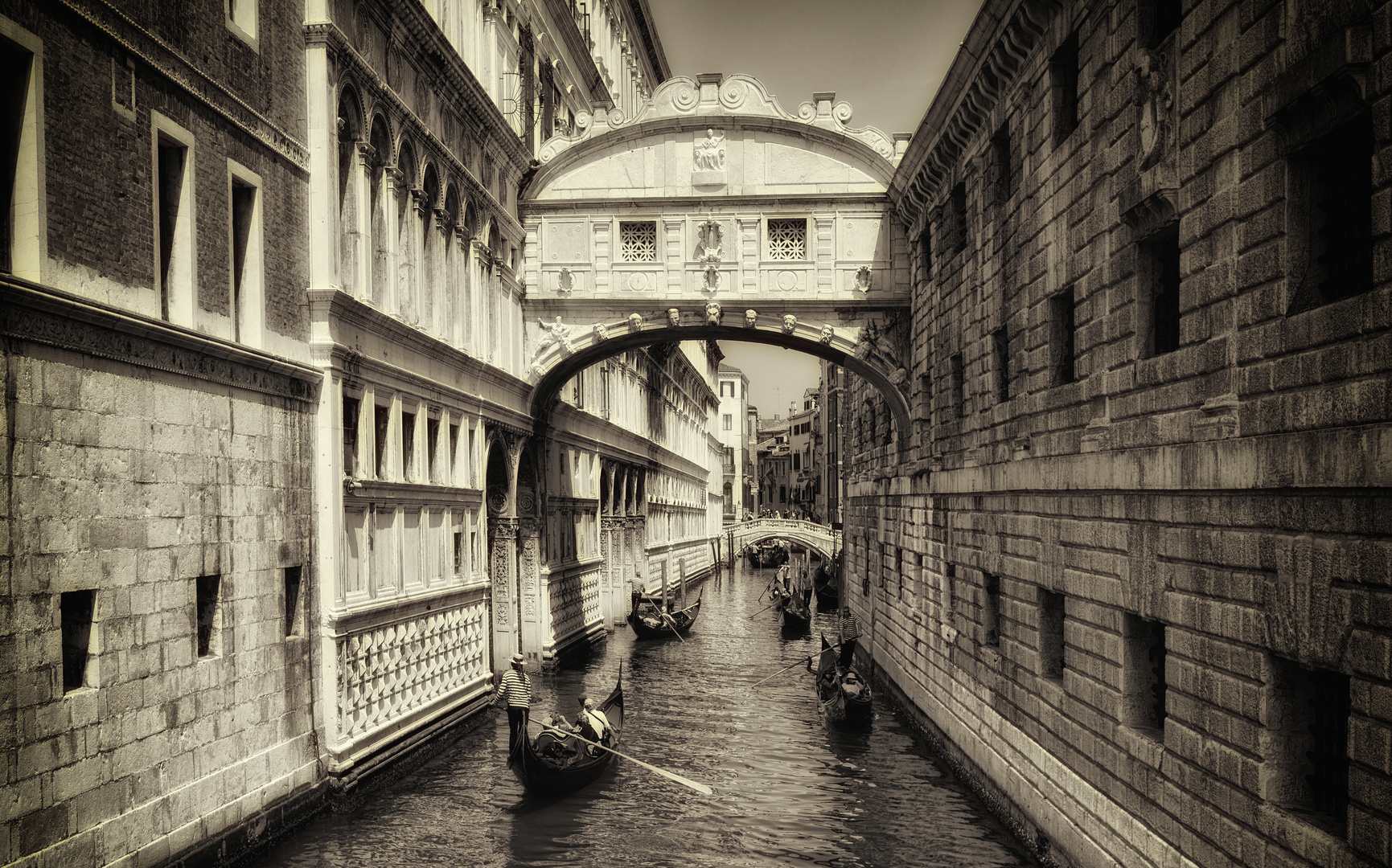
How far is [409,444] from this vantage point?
1529 cm

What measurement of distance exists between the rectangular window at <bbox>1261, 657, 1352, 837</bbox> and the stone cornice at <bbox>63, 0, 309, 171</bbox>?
892 cm

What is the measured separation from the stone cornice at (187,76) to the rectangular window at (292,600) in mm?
4176

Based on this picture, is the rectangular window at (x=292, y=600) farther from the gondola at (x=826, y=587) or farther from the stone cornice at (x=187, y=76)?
the gondola at (x=826, y=587)

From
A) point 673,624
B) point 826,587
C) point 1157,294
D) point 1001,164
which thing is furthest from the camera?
point 826,587

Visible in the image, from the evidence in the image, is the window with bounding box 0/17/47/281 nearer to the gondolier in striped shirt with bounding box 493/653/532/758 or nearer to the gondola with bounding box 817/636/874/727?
the gondolier in striped shirt with bounding box 493/653/532/758

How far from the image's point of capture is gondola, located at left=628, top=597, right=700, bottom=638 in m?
29.6

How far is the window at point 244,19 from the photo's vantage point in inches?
425

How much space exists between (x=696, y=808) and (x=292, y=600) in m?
5.24

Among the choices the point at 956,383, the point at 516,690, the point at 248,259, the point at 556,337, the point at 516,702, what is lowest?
the point at 516,702

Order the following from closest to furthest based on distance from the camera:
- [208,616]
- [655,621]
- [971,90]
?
[208,616], [971,90], [655,621]

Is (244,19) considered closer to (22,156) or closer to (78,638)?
(22,156)

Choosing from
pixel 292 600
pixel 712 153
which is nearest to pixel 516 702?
pixel 292 600

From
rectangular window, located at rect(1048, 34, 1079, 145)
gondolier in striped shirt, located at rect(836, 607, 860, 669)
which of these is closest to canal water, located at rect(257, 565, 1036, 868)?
gondolier in striped shirt, located at rect(836, 607, 860, 669)

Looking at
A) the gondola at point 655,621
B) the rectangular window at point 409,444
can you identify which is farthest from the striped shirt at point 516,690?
the gondola at point 655,621
